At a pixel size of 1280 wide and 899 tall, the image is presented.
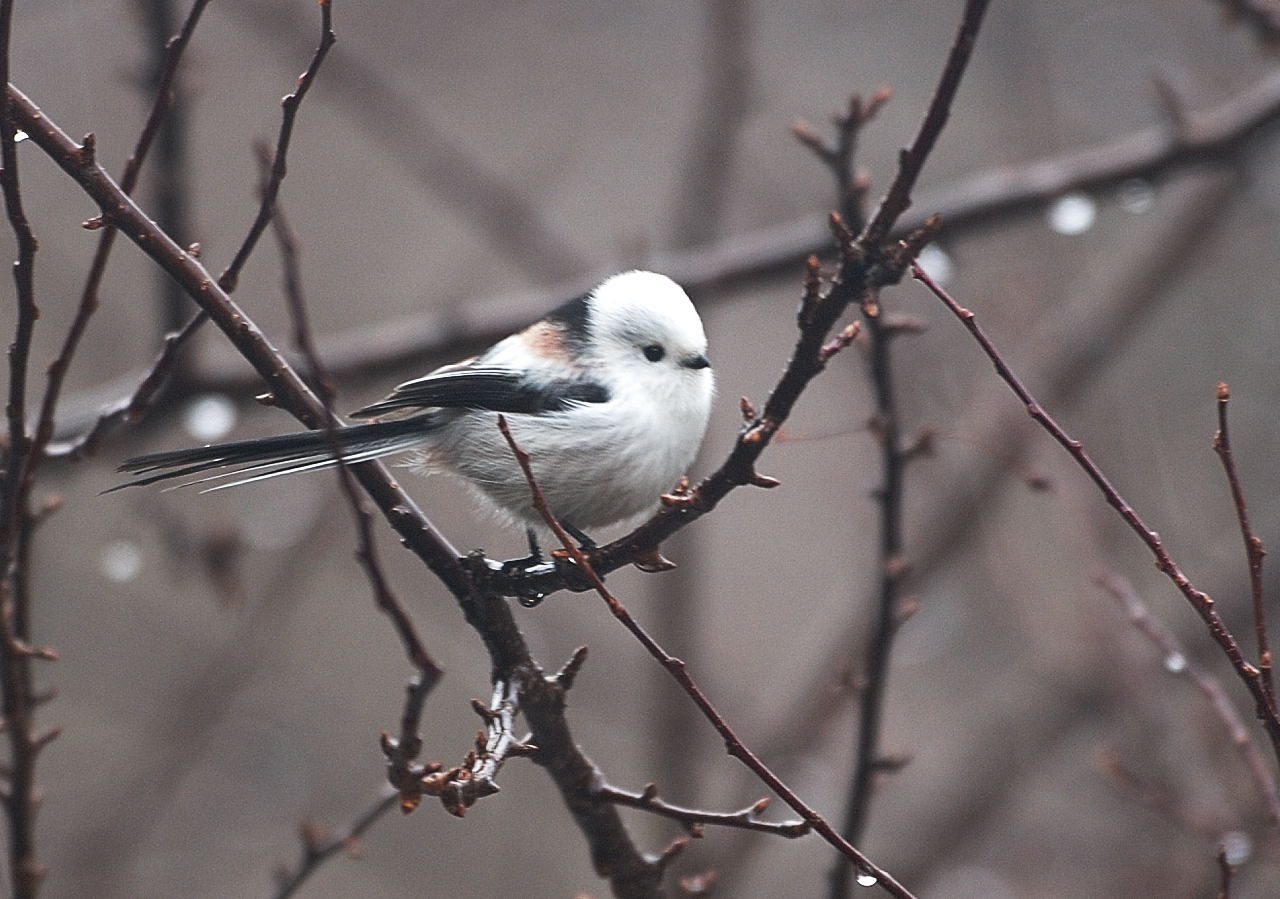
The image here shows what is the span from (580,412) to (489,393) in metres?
0.18

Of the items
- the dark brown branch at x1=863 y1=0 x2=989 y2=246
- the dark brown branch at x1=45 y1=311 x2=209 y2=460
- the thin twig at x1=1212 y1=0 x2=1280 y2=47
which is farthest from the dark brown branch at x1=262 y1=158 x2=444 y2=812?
the thin twig at x1=1212 y1=0 x2=1280 y2=47

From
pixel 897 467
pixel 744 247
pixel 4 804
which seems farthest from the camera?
pixel 744 247

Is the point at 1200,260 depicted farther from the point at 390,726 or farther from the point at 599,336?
the point at 390,726

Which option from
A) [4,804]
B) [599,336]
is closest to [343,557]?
[599,336]

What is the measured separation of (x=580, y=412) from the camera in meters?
2.04

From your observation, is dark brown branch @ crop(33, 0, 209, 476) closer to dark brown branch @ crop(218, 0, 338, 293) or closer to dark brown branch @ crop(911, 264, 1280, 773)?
dark brown branch @ crop(218, 0, 338, 293)

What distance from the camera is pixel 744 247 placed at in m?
3.15

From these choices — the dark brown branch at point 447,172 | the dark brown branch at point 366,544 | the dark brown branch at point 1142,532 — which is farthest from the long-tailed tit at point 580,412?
the dark brown branch at point 447,172

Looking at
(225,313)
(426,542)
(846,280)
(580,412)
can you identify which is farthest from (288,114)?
(580,412)

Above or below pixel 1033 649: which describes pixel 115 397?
above

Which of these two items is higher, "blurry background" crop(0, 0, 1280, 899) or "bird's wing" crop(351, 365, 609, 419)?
"blurry background" crop(0, 0, 1280, 899)

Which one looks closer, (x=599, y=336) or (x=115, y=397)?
(x=599, y=336)

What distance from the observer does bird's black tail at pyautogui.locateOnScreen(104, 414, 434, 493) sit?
1.63 metres

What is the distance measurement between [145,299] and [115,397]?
2790 mm
